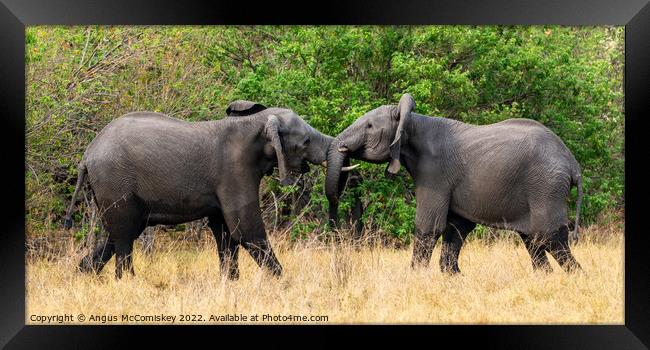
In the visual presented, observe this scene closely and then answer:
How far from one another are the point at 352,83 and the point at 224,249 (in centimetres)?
459

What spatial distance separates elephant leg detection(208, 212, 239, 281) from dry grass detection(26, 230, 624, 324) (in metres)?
0.21

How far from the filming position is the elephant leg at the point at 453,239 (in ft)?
41.5

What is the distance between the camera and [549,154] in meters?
12.0

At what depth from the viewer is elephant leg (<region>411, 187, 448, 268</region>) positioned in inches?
479

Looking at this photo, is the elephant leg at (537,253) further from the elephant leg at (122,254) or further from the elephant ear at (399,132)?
the elephant leg at (122,254)

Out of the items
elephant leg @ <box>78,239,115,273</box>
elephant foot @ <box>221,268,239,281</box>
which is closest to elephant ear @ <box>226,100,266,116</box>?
elephant foot @ <box>221,268,239,281</box>

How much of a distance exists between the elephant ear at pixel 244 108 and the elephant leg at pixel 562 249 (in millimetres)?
3841

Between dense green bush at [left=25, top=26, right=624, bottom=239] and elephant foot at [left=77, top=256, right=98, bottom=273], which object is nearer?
elephant foot at [left=77, top=256, right=98, bottom=273]

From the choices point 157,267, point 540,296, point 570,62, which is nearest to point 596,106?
point 570,62

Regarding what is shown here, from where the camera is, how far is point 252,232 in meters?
11.9

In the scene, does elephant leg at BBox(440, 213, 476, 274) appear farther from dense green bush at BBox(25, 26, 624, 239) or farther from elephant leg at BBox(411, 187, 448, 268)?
dense green bush at BBox(25, 26, 624, 239)

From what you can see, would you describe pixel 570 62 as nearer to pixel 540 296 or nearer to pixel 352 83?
pixel 352 83

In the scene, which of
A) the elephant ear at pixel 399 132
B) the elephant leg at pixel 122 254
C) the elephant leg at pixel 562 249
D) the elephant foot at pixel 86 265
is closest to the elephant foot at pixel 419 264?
the elephant ear at pixel 399 132

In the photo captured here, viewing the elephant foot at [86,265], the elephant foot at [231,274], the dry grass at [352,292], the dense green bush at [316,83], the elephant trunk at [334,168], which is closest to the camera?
the dry grass at [352,292]
